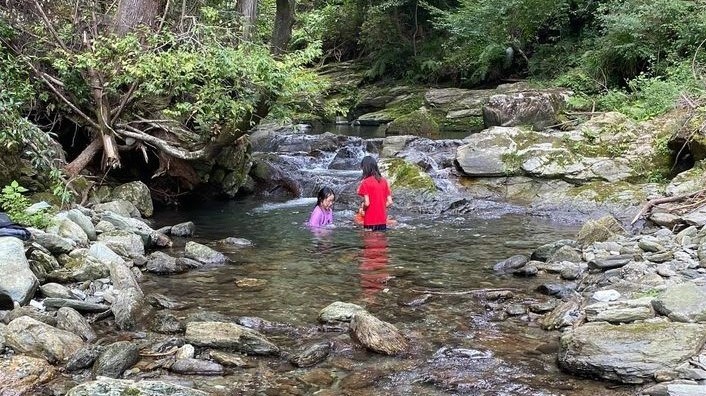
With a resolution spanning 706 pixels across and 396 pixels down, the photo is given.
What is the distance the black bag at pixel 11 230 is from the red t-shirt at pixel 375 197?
194 inches

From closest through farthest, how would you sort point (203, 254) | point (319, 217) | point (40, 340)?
point (40, 340) < point (203, 254) < point (319, 217)

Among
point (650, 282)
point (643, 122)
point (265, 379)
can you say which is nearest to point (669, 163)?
point (643, 122)

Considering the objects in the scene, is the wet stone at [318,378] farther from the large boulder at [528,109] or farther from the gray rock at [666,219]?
the large boulder at [528,109]

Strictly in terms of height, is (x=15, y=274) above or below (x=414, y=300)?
above

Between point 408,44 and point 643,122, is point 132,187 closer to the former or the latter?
point 643,122

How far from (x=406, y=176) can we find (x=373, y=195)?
4035 millimetres

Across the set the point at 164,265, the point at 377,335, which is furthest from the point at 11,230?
the point at 377,335

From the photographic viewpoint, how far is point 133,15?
11.9 meters

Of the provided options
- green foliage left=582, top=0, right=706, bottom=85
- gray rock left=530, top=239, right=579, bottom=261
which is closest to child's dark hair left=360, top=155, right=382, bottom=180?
gray rock left=530, top=239, right=579, bottom=261

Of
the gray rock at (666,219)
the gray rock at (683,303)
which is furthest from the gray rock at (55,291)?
the gray rock at (666,219)

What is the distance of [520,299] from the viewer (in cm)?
654

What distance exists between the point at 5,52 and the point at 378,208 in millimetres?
6604

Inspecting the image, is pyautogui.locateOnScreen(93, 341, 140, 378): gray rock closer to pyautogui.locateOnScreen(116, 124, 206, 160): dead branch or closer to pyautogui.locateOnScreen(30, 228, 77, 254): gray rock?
pyautogui.locateOnScreen(30, 228, 77, 254): gray rock

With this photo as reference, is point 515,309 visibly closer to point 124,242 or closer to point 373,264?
point 373,264
